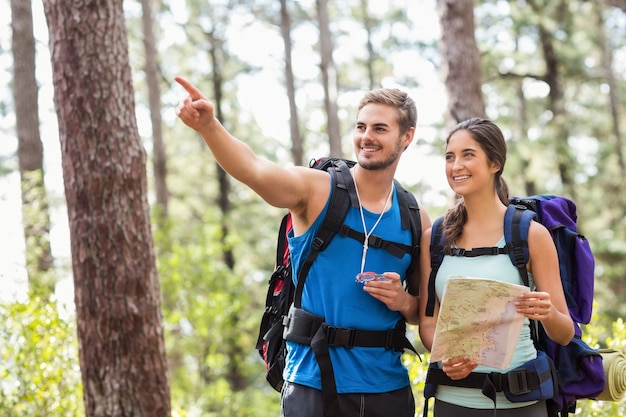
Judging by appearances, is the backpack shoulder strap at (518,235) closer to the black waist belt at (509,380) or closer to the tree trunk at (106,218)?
the black waist belt at (509,380)

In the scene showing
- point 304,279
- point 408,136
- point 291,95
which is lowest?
point 304,279

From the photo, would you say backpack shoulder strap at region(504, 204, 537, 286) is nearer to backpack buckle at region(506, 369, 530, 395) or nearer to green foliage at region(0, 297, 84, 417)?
backpack buckle at region(506, 369, 530, 395)

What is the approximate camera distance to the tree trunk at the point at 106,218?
4.57m

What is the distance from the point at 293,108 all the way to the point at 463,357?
13.8 meters

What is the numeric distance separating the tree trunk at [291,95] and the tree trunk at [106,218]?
11.0 metres

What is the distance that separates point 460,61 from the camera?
278 inches

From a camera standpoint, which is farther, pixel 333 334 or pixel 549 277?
pixel 333 334

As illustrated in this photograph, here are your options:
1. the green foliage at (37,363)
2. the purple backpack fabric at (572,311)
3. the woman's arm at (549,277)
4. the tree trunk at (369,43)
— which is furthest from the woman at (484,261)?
the tree trunk at (369,43)

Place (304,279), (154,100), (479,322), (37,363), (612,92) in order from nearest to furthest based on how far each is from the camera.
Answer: (479,322) → (304,279) → (37,363) → (154,100) → (612,92)

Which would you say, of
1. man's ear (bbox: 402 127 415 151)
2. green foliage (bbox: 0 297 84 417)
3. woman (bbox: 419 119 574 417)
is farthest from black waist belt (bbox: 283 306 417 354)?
green foliage (bbox: 0 297 84 417)

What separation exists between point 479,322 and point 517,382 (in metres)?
0.34

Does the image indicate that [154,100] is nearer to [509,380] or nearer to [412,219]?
[412,219]

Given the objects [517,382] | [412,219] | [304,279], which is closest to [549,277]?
[517,382]

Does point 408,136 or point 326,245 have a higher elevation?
point 408,136
